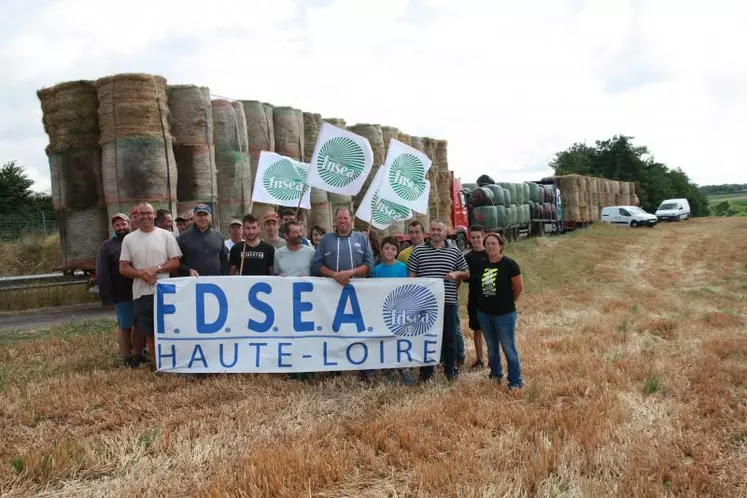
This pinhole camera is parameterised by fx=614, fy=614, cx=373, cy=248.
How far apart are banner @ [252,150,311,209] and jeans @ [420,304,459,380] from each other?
3.09 metres

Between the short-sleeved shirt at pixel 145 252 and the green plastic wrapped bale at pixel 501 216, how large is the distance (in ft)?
67.9

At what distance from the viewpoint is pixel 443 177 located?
2047cm

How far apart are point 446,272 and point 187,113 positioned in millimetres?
6713

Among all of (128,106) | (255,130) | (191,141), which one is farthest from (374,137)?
(128,106)

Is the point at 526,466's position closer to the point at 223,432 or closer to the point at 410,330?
the point at 223,432

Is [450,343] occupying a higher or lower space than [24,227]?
lower

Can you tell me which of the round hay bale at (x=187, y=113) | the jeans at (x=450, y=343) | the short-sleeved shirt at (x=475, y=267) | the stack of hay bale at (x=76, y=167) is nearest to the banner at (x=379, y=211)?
the short-sleeved shirt at (x=475, y=267)

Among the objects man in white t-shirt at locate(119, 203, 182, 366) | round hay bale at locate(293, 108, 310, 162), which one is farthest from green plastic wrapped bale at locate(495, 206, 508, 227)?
man in white t-shirt at locate(119, 203, 182, 366)

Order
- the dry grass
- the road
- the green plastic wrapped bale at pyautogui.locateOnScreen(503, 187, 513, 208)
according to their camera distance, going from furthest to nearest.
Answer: the green plastic wrapped bale at pyautogui.locateOnScreen(503, 187, 513, 208) < the road < the dry grass

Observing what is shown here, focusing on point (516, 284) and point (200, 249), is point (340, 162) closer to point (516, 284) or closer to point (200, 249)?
point (200, 249)

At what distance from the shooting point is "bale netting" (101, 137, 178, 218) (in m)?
10.2

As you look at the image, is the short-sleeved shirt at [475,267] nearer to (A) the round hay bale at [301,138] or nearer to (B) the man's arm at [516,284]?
(B) the man's arm at [516,284]

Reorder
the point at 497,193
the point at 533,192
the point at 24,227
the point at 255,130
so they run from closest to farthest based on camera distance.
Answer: the point at 255,130, the point at 24,227, the point at 497,193, the point at 533,192

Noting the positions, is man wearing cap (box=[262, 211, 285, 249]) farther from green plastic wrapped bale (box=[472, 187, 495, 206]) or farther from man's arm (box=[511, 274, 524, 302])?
green plastic wrapped bale (box=[472, 187, 495, 206])
